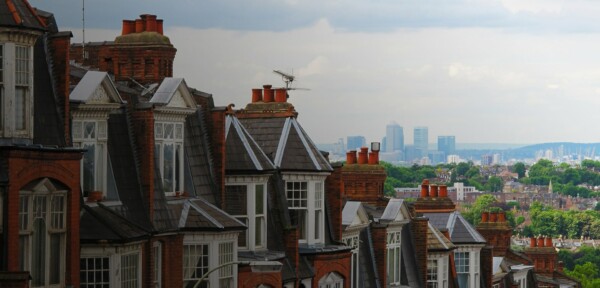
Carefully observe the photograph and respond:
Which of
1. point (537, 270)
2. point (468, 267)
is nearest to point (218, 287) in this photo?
point (468, 267)

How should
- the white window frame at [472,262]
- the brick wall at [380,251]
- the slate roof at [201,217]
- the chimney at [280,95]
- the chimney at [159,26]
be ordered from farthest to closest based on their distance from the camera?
the white window frame at [472,262], the brick wall at [380,251], the chimney at [280,95], the chimney at [159,26], the slate roof at [201,217]

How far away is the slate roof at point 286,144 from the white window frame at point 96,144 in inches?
365

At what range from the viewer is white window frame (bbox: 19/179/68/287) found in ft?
103

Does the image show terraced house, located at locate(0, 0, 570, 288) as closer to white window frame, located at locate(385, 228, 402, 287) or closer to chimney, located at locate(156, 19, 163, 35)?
chimney, located at locate(156, 19, 163, 35)

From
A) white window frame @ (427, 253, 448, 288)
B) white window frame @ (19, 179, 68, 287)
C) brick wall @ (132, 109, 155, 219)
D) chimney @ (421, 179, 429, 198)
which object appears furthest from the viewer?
chimney @ (421, 179, 429, 198)

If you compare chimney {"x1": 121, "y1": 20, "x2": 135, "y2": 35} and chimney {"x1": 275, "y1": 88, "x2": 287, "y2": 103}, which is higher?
chimney {"x1": 121, "y1": 20, "x2": 135, "y2": 35}

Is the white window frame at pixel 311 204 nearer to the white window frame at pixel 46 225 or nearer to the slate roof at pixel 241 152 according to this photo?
the slate roof at pixel 241 152

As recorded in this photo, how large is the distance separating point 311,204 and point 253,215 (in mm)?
3220

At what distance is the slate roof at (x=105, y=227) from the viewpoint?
33.9m

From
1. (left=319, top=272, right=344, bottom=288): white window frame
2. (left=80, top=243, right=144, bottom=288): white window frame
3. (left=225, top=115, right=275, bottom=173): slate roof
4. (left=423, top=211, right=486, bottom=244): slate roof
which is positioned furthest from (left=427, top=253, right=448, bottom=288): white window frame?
(left=80, top=243, right=144, bottom=288): white window frame

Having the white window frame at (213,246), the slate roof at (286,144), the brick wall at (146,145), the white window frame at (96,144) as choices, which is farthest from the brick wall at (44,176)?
the slate roof at (286,144)

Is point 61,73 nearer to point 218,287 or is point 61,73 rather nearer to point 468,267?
point 218,287

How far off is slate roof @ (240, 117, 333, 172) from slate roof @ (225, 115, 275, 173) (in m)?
1.23

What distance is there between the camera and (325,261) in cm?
4588
